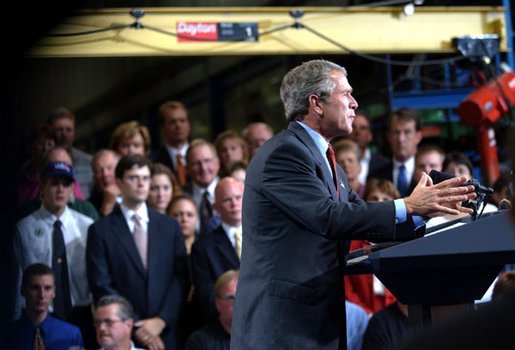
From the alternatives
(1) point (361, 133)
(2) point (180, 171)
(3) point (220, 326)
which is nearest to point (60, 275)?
(3) point (220, 326)

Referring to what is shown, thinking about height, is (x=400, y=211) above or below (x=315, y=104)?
below

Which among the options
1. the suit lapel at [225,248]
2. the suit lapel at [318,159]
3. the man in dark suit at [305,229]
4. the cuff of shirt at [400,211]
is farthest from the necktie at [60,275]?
the cuff of shirt at [400,211]

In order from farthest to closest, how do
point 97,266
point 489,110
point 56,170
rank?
point 489,110
point 56,170
point 97,266

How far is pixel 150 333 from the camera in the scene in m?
6.46

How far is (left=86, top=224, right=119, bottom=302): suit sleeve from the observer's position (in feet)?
21.5

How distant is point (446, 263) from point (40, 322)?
3.79 metres

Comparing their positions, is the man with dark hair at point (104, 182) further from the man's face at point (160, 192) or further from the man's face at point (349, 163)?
the man's face at point (349, 163)

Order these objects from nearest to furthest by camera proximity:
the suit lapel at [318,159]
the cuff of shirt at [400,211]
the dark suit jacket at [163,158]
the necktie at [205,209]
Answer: the cuff of shirt at [400,211] → the suit lapel at [318,159] → the necktie at [205,209] → the dark suit jacket at [163,158]

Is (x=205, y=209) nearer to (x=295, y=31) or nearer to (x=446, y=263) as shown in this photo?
(x=295, y=31)

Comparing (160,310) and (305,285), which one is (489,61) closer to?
(160,310)

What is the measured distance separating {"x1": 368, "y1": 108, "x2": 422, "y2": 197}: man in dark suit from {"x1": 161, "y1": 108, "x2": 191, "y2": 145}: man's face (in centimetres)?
151

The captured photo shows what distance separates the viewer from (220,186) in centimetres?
709

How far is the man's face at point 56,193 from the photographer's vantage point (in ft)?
22.7

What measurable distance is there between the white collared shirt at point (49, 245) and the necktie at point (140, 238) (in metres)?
0.39
